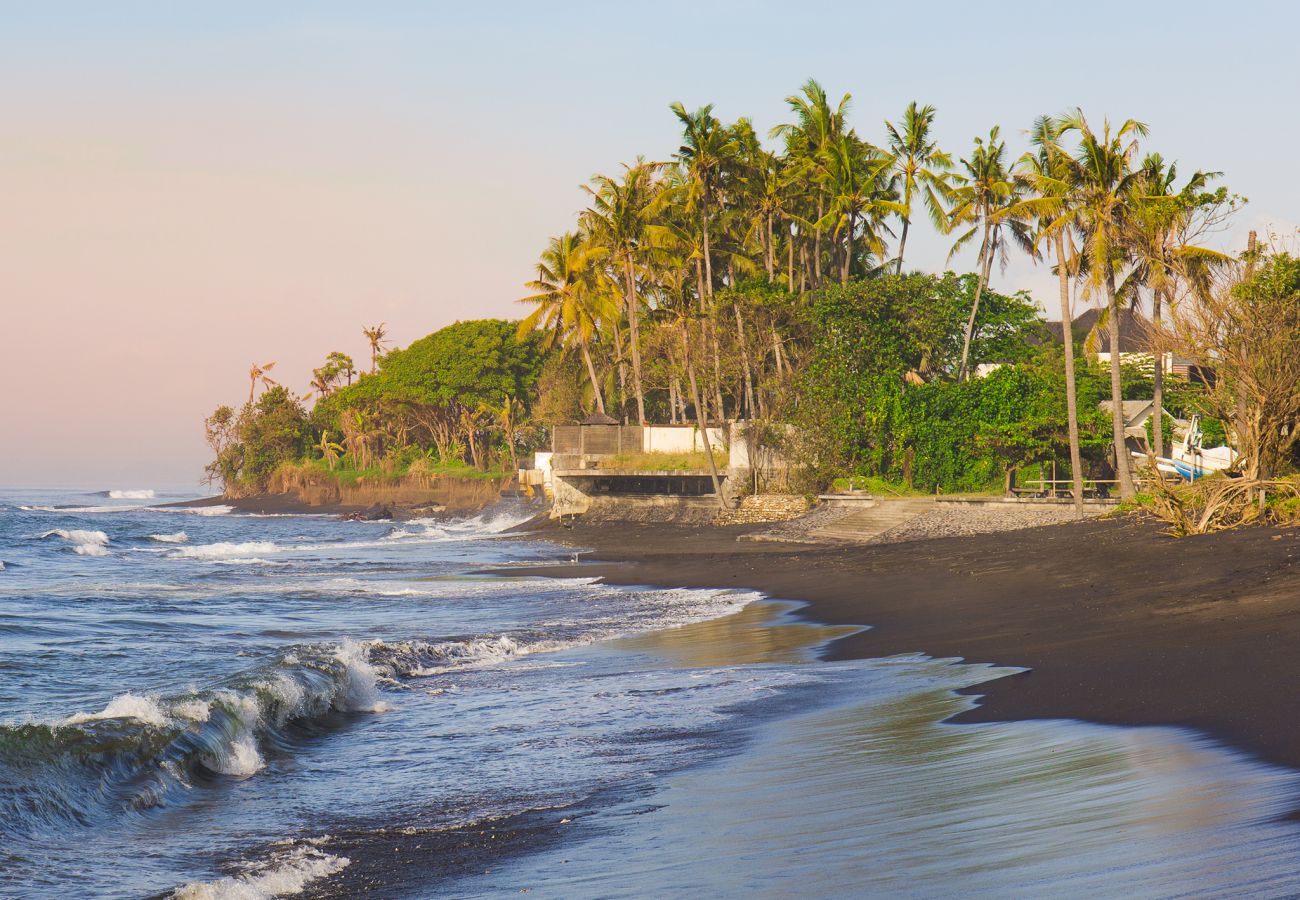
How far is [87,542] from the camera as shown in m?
51.7

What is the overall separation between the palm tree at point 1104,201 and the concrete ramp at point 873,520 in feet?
20.5

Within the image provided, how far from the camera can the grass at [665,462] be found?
46312mm

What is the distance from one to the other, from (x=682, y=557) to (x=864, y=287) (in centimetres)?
1416

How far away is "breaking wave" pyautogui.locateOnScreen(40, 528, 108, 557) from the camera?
46484 millimetres

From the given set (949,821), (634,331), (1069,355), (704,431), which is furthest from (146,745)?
(634,331)

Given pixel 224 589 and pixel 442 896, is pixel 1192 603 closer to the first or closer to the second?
pixel 442 896

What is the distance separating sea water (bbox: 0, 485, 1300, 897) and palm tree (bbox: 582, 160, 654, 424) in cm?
3325

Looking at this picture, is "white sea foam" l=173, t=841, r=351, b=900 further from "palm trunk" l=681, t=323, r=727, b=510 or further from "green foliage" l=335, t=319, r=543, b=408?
"green foliage" l=335, t=319, r=543, b=408

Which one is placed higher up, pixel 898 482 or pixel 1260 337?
pixel 1260 337

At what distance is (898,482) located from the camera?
41.7 m

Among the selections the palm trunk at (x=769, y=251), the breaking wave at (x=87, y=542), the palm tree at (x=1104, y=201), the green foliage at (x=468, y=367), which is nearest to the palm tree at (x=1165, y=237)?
the palm tree at (x=1104, y=201)

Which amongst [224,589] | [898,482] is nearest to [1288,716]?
[224,589]

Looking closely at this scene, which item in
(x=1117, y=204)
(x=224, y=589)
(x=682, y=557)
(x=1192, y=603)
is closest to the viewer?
(x=1192, y=603)

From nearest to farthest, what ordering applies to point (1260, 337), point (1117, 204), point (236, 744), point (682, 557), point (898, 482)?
1. point (236, 744)
2. point (1260, 337)
3. point (1117, 204)
4. point (682, 557)
5. point (898, 482)
